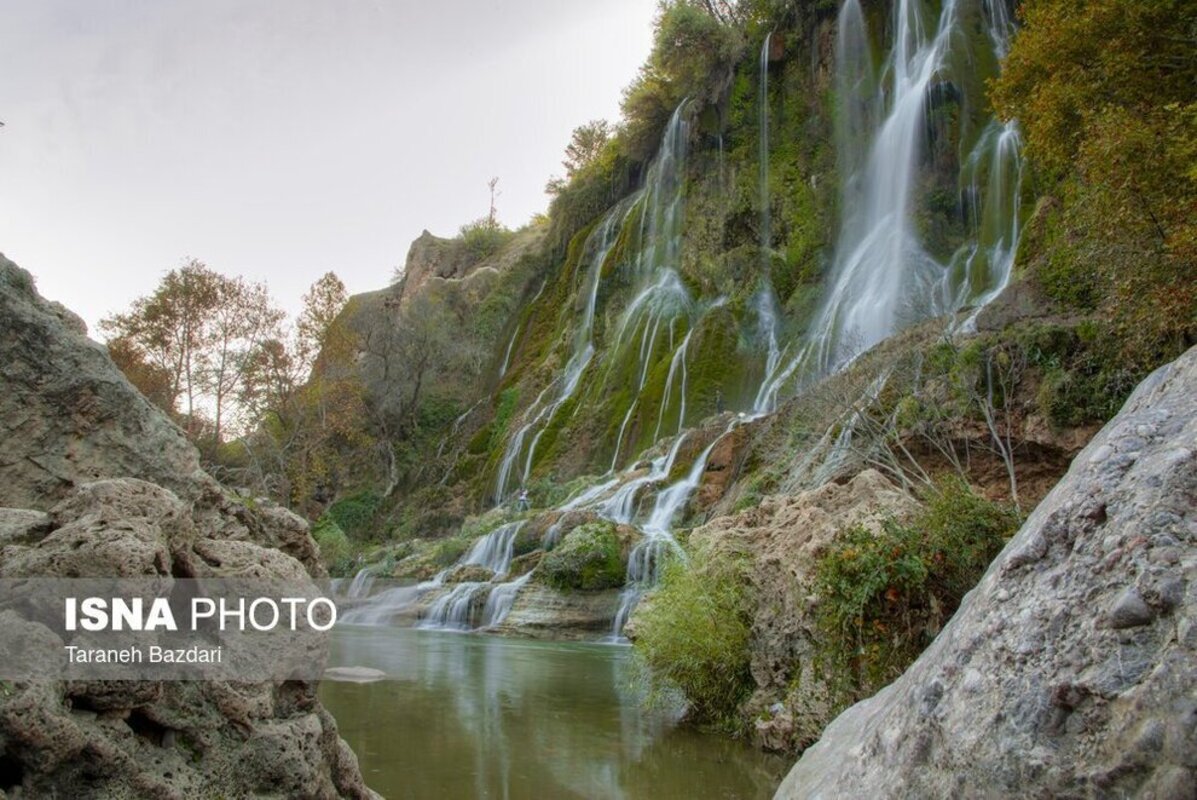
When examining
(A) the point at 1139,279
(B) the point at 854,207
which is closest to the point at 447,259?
(B) the point at 854,207

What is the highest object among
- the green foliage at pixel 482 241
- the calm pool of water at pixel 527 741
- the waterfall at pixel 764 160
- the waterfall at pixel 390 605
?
the green foliage at pixel 482 241

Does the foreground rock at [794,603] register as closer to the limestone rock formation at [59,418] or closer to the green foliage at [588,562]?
the limestone rock formation at [59,418]

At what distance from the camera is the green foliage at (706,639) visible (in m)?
8.12

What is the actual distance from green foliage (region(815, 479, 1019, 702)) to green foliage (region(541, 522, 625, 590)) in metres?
12.4

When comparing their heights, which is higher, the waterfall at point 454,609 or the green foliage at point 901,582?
the green foliage at point 901,582

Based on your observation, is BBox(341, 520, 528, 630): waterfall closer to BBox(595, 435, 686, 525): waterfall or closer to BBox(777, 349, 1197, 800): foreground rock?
BBox(595, 435, 686, 525): waterfall

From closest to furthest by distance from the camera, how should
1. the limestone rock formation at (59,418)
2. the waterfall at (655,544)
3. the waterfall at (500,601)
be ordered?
the limestone rock formation at (59,418), the waterfall at (655,544), the waterfall at (500,601)

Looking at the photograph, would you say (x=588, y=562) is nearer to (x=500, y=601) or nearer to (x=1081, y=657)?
(x=500, y=601)

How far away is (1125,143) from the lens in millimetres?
10094

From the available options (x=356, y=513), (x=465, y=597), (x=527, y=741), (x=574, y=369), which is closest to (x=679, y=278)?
(x=574, y=369)

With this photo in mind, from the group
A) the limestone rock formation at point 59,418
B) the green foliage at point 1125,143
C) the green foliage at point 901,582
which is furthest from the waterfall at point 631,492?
the limestone rock formation at point 59,418

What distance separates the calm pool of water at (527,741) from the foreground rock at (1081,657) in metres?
3.03

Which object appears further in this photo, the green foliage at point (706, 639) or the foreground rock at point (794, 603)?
the green foliage at point (706, 639)

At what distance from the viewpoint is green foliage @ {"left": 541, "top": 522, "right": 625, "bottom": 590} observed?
1903cm
